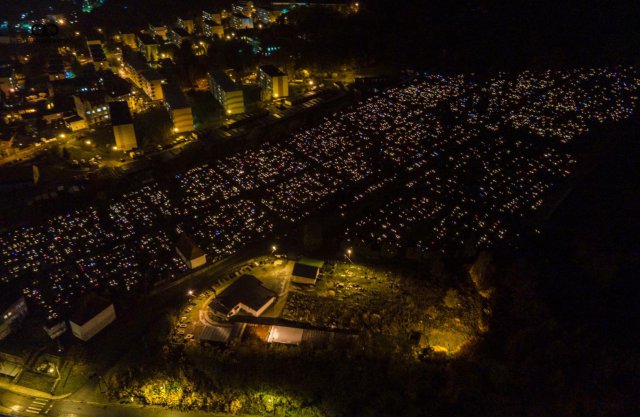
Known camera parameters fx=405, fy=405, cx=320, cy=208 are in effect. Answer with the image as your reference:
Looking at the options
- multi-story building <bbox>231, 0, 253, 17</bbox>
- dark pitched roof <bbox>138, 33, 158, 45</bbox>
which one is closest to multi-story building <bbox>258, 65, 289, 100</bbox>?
dark pitched roof <bbox>138, 33, 158, 45</bbox>

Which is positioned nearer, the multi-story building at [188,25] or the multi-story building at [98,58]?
the multi-story building at [98,58]

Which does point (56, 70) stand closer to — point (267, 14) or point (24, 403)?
point (267, 14)

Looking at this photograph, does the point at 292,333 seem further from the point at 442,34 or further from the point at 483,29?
the point at 483,29

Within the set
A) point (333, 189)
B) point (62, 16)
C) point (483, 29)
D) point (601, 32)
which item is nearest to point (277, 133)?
point (333, 189)

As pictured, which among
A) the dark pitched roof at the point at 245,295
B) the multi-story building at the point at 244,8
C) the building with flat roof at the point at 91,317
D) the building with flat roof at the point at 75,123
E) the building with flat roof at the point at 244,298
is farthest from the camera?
the multi-story building at the point at 244,8

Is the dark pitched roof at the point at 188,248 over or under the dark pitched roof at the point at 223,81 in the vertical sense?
under

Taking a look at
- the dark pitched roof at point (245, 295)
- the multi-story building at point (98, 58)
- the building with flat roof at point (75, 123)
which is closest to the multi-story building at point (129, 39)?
the multi-story building at point (98, 58)

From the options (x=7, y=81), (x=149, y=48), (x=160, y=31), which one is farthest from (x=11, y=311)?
(x=160, y=31)

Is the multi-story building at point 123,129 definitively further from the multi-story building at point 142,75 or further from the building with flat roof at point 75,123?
the multi-story building at point 142,75

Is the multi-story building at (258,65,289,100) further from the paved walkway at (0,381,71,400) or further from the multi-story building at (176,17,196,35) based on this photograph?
the paved walkway at (0,381,71,400)
